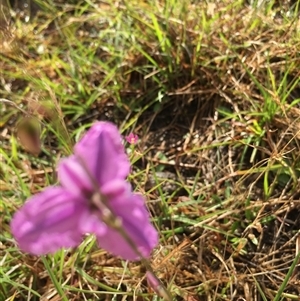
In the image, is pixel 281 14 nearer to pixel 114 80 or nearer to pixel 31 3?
pixel 114 80

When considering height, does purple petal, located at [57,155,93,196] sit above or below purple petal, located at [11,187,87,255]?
above

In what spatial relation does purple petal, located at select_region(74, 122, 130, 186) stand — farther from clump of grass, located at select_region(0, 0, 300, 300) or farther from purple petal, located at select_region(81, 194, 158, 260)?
clump of grass, located at select_region(0, 0, 300, 300)

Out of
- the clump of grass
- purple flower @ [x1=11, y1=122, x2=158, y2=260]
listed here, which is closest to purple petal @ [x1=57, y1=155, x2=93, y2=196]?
purple flower @ [x1=11, y1=122, x2=158, y2=260]

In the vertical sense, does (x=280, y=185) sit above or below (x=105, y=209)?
below

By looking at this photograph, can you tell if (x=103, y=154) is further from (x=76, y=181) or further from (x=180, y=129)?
(x=180, y=129)

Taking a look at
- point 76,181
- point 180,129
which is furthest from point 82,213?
point 180,129

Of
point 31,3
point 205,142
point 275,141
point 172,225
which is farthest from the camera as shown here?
point 31,3

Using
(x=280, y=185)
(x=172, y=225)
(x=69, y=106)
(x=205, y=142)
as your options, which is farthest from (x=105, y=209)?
(x=69, y=106)

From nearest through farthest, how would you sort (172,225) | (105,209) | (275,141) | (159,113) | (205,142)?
(105,209) < (172,225) < (275,141) < (205,142) < (159,113)
